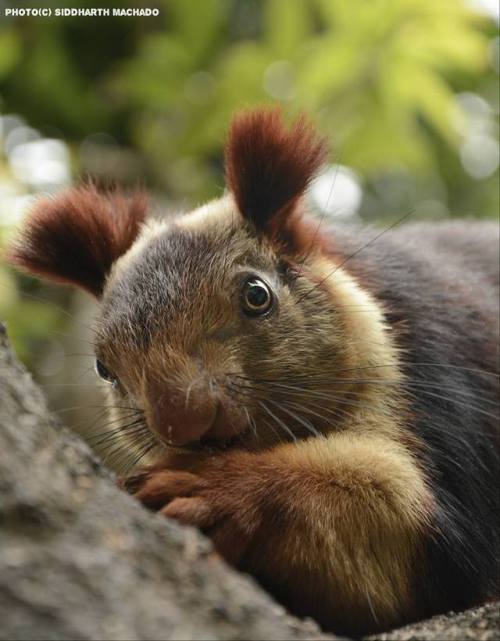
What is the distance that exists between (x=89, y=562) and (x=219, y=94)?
582 cm

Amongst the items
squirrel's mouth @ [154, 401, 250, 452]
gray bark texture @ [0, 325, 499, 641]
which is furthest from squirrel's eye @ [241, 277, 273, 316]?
gray bark texture @ [0, 325, 499, 641]

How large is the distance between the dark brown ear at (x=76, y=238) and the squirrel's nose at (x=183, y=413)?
1018 millimetres

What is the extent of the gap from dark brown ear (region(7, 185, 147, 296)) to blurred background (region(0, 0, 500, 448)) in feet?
6.10

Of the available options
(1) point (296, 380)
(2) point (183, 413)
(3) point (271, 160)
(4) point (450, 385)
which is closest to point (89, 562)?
(2) point (183, 413)

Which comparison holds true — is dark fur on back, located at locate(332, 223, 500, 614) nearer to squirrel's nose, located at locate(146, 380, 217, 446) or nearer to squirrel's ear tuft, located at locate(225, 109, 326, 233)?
squirrel's ear tuft, located at locate(225, 109, 326, 233)

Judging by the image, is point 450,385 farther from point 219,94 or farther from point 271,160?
point 219,94

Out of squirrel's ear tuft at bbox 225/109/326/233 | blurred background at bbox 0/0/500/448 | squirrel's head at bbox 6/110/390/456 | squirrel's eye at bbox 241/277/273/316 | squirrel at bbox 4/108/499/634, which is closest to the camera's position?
squirrel at bbox 4/108/499/634

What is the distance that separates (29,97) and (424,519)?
232 inches

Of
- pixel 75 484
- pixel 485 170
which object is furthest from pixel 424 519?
pixel 485 170

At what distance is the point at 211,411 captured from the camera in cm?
261

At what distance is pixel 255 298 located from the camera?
310 cm

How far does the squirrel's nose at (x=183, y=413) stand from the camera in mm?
2574

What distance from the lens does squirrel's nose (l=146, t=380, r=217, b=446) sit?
101 inches

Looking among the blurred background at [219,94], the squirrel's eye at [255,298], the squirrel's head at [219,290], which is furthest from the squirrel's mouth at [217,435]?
the blurred background at [219,94]
